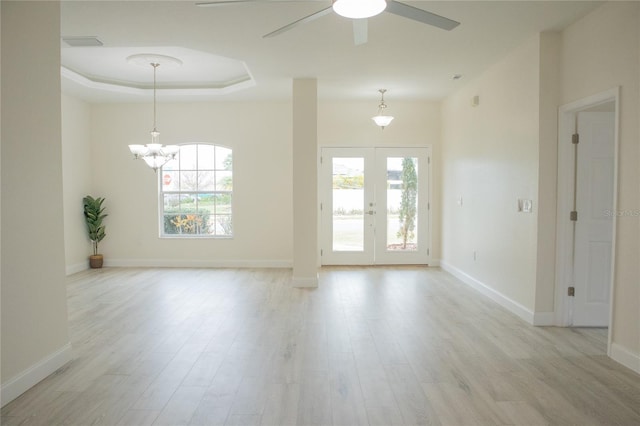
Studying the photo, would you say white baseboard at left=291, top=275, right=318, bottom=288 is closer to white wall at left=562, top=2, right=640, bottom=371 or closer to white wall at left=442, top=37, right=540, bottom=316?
white wall at left=442, top=37, right=540, bottom=316

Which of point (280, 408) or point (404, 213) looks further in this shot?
point (404, 213)

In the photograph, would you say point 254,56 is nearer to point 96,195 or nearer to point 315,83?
point 315,83

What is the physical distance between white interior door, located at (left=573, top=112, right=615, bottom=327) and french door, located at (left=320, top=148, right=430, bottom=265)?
3330 mm

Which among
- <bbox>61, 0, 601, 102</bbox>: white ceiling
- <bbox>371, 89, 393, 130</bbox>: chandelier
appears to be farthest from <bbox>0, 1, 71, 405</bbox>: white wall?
<bbox>371, 89, 393, 130</bbox>: chandelier

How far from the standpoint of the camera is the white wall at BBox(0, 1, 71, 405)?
247 centimetres

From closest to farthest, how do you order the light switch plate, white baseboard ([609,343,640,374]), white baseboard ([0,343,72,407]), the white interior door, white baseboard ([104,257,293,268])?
white baseboard ([0,343,72,407])
white baseboard ([609,343,640,374])
the white interior door
the light switch plate
white baseboard ([104,257,293,268])

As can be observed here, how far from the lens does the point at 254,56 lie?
181 inches

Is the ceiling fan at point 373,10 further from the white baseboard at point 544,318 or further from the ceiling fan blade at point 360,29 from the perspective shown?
the white baseboard at point 544,318

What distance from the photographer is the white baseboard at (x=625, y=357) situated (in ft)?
9.49

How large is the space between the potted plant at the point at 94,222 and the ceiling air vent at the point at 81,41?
11.0 ft

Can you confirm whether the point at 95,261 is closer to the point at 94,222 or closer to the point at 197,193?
the point at 94,222

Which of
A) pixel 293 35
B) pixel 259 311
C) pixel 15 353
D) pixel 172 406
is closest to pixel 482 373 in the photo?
pixel 172 406

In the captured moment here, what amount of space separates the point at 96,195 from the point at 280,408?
6.22 metres

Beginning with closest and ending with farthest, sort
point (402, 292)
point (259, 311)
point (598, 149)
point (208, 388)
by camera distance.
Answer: point (208, 388) → point (598, 149) → point (259, 311) → point (402, 292)
